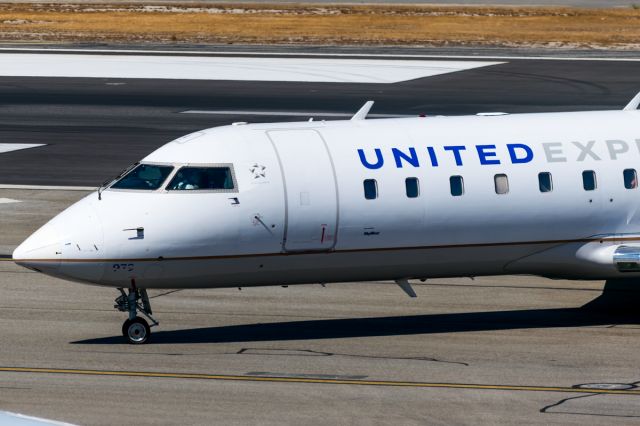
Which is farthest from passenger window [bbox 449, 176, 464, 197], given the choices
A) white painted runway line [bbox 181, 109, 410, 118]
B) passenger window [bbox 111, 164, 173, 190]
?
white painted runway line [bbox 181, 109, 410, 118]

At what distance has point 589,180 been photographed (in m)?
23.7

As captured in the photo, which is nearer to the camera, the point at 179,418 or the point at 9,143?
the point at 179,418

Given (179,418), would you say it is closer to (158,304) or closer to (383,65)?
(158,304)

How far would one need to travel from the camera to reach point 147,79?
62.4 metres

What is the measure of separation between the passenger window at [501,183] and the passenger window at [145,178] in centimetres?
541

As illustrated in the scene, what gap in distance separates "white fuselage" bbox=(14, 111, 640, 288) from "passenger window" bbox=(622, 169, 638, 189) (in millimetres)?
74

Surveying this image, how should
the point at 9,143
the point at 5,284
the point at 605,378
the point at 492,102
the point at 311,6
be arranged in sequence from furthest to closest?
the point at 311,6, the point at 492,102, the point at 9,143, the point at 5,284, the point at 605,378

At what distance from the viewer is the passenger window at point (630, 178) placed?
23.9m

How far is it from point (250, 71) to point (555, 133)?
41704 millimetres

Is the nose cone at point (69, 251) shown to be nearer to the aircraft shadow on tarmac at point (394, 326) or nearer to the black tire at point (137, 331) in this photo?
the black tire at point (137, 331)

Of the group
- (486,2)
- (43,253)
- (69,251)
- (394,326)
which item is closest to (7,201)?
(43,253)

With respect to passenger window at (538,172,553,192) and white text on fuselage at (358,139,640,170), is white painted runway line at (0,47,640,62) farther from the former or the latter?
passenger window at (538,172,553,192)

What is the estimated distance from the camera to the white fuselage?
22.0 m

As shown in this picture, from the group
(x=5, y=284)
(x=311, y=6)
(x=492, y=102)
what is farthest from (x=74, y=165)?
(x=311, y=6)
